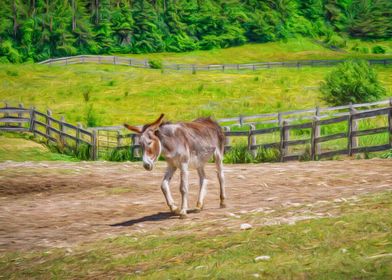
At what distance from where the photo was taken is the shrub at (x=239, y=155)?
76.1 ft

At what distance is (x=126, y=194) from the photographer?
53.6 ft

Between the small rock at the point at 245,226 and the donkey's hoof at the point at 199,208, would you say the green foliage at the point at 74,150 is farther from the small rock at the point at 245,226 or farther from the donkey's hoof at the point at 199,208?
the small rock at the point at 245,226

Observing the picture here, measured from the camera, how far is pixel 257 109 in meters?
50.8

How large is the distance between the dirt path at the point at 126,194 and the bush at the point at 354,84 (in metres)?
20.4

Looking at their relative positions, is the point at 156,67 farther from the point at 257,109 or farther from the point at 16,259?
the point at 16,259

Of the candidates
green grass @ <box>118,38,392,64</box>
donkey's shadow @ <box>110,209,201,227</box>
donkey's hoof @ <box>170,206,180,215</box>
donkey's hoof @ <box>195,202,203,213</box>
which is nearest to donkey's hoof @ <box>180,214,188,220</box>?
donkey's hoof @ <box>170,206,180,215</box>

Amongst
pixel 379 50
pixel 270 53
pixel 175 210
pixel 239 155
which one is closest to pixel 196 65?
pixel 270 53

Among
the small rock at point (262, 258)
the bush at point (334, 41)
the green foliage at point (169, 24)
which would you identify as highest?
the green foliage at point (169, 24)

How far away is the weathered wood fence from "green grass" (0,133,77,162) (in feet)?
2.73

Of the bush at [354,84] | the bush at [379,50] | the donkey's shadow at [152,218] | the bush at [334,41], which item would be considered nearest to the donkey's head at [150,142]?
the donkey's shadow at [152,218]

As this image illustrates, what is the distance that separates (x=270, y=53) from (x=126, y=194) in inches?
2797

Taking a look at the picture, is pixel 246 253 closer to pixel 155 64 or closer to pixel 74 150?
pixel 74 150

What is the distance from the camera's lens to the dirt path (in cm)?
1214

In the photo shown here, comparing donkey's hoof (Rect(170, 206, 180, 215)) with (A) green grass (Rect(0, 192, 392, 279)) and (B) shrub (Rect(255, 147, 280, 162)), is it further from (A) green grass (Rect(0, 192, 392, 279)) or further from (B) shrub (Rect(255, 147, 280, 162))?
(B) shrub (Rect(255, 147, 280, 162))
